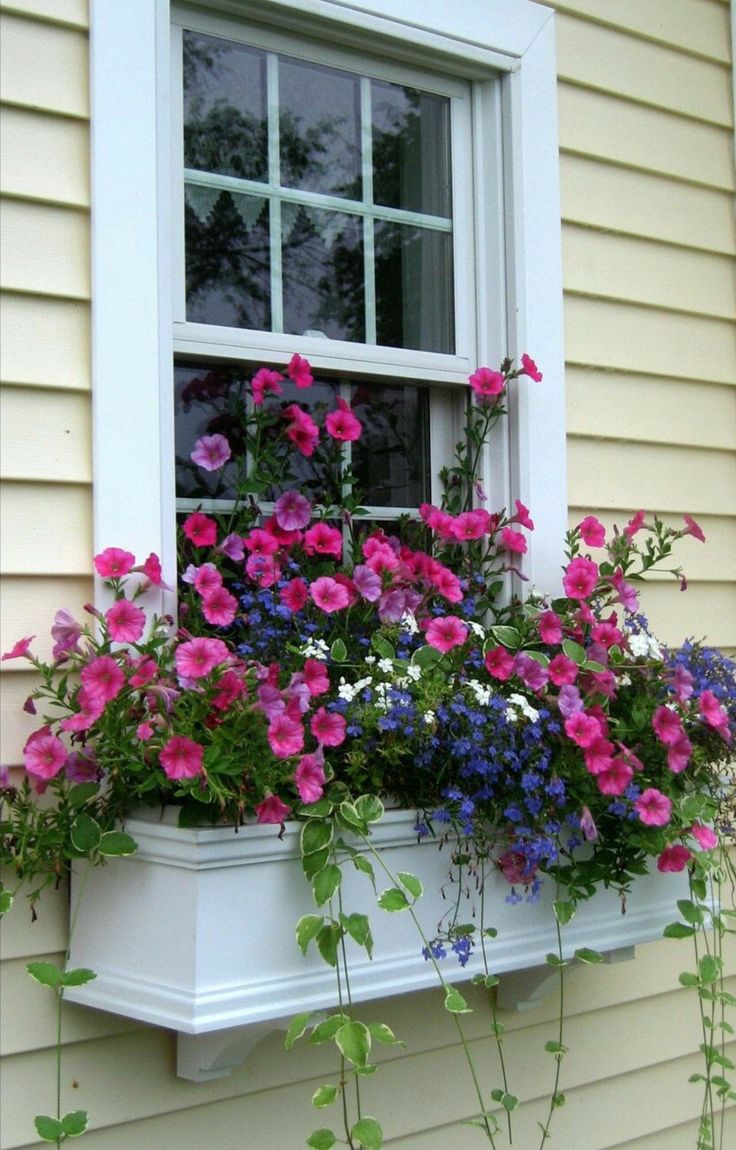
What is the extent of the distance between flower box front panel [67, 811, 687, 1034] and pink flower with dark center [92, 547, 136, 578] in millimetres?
363

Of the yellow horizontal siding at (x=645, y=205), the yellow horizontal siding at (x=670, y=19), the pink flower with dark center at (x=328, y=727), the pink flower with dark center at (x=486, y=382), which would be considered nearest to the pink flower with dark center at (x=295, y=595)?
the pink flower with dark center at (x=328, y=727)

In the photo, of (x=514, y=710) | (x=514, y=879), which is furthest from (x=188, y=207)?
(x=514, y=879)

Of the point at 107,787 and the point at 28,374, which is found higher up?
the point at 28,374

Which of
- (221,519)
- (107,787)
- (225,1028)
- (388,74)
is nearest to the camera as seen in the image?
(225,1028)

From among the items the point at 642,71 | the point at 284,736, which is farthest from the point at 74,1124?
the point at 642,71

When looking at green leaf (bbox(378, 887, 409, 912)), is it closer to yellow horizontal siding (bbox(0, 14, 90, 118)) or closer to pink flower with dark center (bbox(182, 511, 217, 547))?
pink flower with dark center (bbox(182, 511, 217, 547))

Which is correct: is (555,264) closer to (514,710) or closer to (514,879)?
(514,710)

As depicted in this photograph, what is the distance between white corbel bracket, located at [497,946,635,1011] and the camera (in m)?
2.12

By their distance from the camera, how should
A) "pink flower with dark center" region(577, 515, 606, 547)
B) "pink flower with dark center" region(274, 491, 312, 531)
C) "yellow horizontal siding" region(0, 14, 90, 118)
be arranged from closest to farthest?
"yellow horizontal siding" region(0, 14, 90, 118) → "pink flower with dark center" region(274, 491, 312, 531) → "pink flower with dark center" region(577, 515, 606, 547)

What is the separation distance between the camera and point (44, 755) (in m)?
1.63

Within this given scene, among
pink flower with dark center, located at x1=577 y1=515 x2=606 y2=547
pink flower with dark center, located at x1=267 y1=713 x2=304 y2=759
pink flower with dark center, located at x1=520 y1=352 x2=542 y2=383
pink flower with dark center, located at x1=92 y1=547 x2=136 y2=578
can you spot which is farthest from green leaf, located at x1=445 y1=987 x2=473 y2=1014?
pink flower with dark center, located at x1=520 y1=352 x2=542 y2=383

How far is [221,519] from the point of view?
2012 millimetres

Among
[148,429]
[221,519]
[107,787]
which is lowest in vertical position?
[107,787]

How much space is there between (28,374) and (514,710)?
898mm
